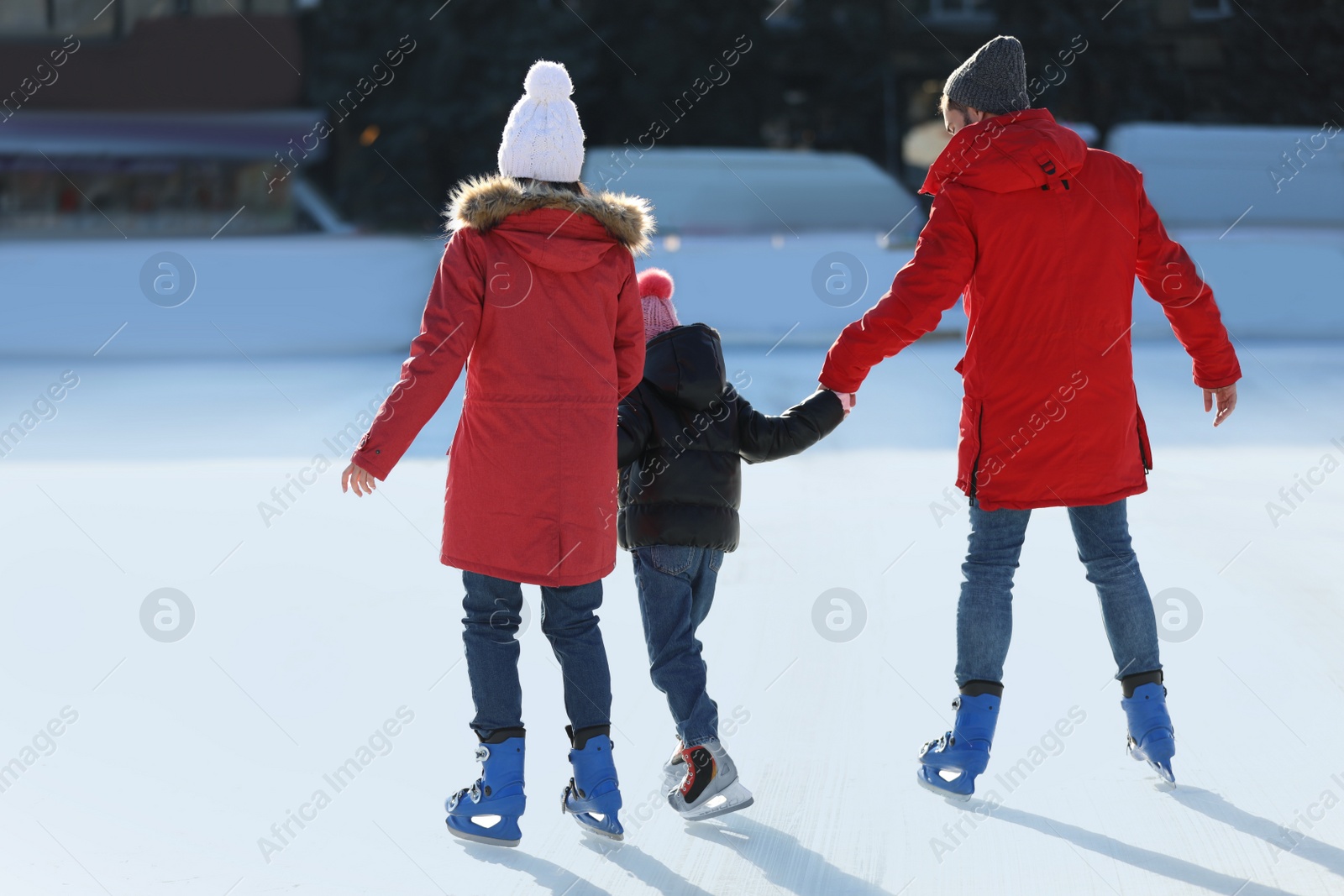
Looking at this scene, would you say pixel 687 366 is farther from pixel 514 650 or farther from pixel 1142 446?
pixel 1142 446

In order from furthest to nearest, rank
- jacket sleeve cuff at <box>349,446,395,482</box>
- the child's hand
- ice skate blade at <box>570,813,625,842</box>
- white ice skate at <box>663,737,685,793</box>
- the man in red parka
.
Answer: the child's hand < white ice skate at <box>663,737,685,793</box> < the man in red parka < ice skate blade at <box>570,813,625,842</box> < jacket sleeve cuff at <box>349,446,395,482</box>

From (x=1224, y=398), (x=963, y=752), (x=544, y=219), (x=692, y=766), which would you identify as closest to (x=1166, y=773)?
(x=963, y=752)

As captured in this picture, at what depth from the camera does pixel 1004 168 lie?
7.37 feet

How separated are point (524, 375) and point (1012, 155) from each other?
2.93 ft

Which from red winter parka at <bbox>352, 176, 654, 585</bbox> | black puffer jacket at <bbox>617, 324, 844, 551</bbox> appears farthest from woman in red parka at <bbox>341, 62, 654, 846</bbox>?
black puffer jacket at <bbox>617, 324, 844, 551</bbox>

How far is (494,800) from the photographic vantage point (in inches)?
85.3

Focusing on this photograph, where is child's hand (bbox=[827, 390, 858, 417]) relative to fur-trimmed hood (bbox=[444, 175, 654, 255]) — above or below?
below

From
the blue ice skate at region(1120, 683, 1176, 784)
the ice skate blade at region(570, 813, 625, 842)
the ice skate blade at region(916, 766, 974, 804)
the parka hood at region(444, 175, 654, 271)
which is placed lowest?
the blue ice skate at region(1120, 683, 1176, 784)

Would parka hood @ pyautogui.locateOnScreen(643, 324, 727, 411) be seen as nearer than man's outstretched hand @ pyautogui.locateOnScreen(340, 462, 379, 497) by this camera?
No

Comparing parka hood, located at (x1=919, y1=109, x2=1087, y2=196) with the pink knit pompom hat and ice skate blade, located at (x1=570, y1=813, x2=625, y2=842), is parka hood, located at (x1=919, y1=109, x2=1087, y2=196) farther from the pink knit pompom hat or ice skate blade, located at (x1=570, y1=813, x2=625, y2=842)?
ice skate blade, located at (x1=570, y1=813, x2=625, y2=842)

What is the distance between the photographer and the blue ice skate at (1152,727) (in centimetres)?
232

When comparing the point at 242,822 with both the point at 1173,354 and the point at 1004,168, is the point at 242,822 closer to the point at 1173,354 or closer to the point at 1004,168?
the point at 1004,168

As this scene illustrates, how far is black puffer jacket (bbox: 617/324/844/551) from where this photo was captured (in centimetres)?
230

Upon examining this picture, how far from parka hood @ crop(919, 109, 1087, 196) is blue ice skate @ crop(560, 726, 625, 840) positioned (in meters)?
1.08
